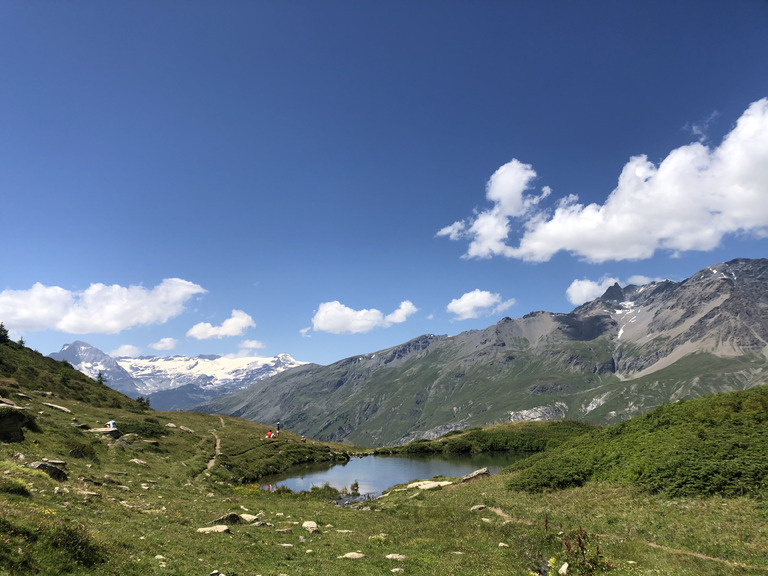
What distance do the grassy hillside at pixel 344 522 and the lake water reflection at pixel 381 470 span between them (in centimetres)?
1506

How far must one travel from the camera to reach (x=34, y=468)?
26.6 m

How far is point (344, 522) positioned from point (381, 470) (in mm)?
53970

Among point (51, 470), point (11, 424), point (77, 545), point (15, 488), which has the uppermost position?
point (11, 424)

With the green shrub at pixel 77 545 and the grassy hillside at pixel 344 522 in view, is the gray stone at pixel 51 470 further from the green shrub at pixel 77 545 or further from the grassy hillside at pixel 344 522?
the green shrub at pixel 77 545

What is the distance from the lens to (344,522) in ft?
112

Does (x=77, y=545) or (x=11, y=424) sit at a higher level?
(x=11, y=424)

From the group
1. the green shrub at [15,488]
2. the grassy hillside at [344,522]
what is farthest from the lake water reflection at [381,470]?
the green shrub at [15,488]

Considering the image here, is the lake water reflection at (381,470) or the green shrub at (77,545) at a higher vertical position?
the green shrub at (77,545)

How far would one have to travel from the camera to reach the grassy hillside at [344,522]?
18.1 metres

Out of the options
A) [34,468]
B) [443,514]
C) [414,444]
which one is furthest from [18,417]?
[414,444]

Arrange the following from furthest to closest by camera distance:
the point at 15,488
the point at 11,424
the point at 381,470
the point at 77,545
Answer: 1. the point at 381,470
2. the point at 11,424
3. the point at 15,488
4. the point at 77,545

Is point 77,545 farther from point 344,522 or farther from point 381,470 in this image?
point 381,470

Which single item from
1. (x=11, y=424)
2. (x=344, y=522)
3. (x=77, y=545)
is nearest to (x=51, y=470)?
(x=11, y=424)

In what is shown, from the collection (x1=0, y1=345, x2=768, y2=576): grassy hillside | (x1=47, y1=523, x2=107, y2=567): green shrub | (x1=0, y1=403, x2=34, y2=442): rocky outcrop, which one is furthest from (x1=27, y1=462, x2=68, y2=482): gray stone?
(x1=47, y1=523, x2=107, y2=567): green shrub
